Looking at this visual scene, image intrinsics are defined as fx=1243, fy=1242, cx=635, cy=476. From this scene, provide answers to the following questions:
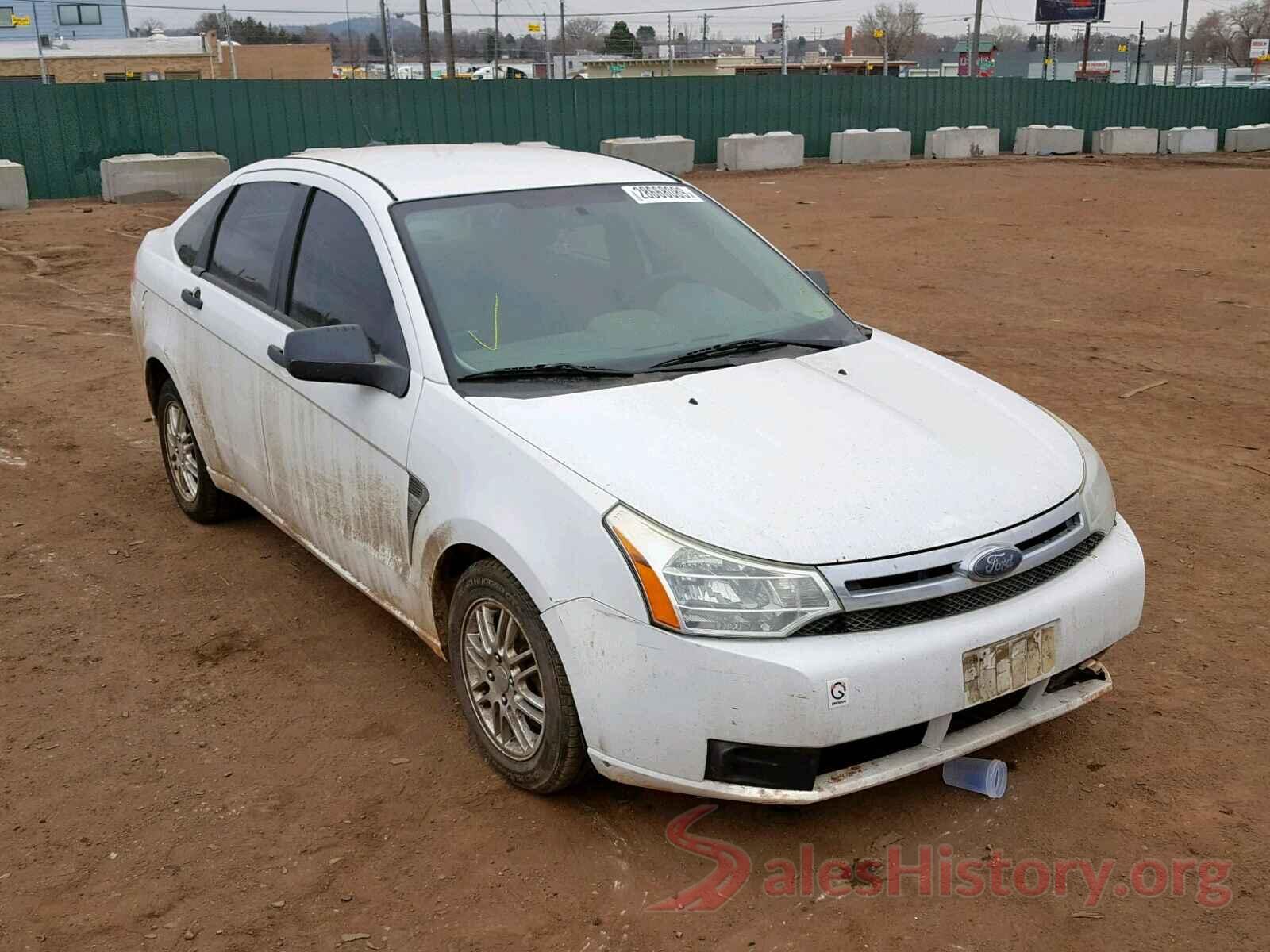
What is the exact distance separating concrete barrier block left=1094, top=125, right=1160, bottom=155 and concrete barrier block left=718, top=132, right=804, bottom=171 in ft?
35.8

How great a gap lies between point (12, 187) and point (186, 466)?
610 inches

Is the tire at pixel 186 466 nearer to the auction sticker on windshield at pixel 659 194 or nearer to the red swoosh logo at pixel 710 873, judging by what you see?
the auction sticker on windshield at pixel 659 194

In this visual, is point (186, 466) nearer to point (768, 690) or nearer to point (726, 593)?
point (726, 593)

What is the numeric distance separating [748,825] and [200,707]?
6.10ft

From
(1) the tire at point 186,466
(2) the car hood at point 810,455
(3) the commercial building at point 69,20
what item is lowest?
(1) the tire at point 186,466

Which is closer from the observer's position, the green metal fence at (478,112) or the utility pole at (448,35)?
the green metal fence at (478,112)

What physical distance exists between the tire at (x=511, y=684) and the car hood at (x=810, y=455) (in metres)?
0.42

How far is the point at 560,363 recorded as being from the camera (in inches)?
147

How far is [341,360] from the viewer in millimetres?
3689

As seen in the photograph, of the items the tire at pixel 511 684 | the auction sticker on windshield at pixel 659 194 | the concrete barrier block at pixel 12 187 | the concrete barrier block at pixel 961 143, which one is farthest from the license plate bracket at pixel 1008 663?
the concrete barrier block at pixel 961 143

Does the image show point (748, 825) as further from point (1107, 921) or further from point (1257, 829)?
point (1257, 829)

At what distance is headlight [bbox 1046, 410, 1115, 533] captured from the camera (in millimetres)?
3471

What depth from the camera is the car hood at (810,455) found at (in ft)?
9.91

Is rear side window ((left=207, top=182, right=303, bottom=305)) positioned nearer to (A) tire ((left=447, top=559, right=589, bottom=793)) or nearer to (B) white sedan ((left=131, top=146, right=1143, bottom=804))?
(B) white sedan ((left=131, top=146, right=1143, bottom=804))
